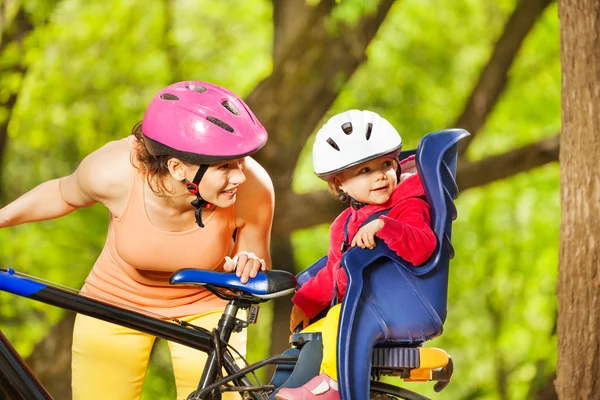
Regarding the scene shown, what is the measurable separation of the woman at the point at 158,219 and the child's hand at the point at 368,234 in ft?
1.18

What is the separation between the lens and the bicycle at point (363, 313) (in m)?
2.42

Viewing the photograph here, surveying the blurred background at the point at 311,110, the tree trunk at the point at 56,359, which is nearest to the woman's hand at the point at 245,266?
the blurred background at the point at 311,110

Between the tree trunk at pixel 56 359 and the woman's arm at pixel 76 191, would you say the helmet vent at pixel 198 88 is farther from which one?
the tree trunk at pixel 56 359

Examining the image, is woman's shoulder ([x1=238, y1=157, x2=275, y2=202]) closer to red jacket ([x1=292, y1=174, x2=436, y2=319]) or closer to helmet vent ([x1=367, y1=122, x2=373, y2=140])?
red jacket ([x1=292, y1=174, x2=436, y2=319])

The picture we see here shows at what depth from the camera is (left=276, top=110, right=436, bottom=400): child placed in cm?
243

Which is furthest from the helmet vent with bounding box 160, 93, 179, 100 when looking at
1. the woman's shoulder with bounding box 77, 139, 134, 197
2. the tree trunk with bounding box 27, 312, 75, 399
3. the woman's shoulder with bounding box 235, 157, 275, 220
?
the tree trunk with bounding box 27, 312, 75, 399

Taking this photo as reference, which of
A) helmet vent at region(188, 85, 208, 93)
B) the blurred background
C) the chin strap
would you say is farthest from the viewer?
the blurred background

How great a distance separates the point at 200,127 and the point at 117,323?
68cm

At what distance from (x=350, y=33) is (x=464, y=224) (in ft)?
14.8

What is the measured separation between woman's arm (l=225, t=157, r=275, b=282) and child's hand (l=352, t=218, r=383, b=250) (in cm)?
56

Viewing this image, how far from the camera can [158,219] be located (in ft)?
9.62

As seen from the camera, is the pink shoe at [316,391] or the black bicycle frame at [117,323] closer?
the pink shoe at [316,391]

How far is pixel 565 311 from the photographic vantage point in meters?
3.77

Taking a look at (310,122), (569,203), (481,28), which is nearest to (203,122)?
(569,203)
